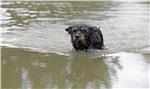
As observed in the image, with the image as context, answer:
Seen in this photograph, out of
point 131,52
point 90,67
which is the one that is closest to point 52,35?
point 131,52

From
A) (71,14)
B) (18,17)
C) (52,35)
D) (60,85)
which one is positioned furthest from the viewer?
(71,14)

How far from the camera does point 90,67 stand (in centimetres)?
973

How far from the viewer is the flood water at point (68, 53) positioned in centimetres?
830

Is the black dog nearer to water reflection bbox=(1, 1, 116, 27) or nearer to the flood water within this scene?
the flood water

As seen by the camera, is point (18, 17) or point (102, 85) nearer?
point (102, 85)

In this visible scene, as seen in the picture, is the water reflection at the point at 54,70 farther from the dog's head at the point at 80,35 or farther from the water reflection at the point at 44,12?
the water reflection at the point at 44,12

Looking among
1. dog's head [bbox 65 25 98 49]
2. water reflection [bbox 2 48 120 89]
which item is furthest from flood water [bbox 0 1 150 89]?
dog's head [bbox 65 25 98 49]

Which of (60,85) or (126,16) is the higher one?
(60,85)

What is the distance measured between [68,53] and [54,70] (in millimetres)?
2131

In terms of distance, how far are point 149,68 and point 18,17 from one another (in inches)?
373

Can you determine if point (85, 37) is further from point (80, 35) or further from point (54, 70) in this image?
point (54, 70)

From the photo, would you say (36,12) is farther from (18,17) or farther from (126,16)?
(126,16)

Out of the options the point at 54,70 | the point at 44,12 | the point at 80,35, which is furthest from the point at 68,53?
the point at 44,12

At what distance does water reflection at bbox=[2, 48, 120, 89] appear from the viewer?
26.5 feet
